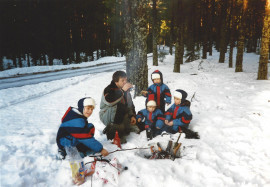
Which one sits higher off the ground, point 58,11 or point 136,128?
point 58,11

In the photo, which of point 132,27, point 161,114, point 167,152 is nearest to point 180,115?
point 161,114

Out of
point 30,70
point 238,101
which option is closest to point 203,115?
point 238,101

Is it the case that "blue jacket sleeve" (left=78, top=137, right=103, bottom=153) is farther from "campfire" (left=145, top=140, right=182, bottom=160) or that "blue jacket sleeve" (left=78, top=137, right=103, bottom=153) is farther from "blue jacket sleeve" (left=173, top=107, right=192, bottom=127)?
"blue jacket sleeve" (left=173, top=107, right=192, bottom=127)

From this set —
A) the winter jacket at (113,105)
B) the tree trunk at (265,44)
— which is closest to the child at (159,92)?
the winter jacket at (113,105)

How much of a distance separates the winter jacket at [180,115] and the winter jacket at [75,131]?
1.98 m

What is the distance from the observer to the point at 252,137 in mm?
3902

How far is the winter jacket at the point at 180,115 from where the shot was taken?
419 centimetres

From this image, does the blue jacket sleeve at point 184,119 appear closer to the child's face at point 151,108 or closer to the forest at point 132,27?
the child's face at point 151,108

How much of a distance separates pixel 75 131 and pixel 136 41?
16.0ft

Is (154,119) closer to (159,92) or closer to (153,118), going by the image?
(153,118)

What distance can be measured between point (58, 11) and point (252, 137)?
85.4 feet

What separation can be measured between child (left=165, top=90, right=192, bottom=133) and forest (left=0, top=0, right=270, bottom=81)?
2.93 m

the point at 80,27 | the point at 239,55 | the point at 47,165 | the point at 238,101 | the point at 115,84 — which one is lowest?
the point at 47,165

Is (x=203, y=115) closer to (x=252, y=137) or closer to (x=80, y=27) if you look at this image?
(x=252, y=137)
